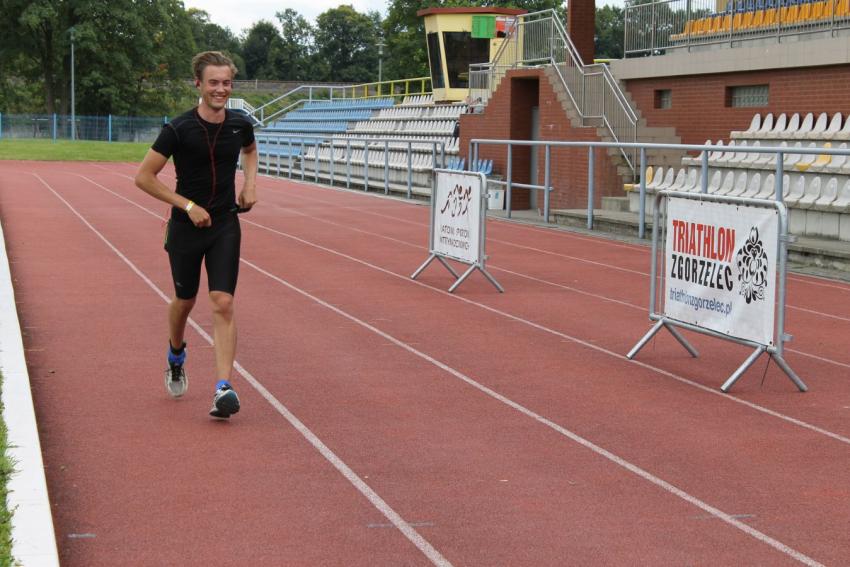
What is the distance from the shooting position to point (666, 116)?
25.3m

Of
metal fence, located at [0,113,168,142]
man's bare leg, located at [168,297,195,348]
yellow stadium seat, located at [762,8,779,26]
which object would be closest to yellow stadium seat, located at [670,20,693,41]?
yellow stadium seat, located at [762,8,779,26]

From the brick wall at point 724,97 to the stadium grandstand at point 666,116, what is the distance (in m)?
0.03

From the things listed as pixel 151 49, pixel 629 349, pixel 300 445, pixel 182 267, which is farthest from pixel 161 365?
pixel 151 49

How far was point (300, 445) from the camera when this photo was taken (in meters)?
6.52

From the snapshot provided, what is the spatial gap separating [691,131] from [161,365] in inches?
686

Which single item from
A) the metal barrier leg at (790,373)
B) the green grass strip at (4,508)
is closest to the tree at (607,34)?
the metal barrier leg at (790,373)

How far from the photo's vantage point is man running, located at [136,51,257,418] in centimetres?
682

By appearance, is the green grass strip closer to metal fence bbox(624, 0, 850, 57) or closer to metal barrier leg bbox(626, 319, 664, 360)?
metal barrier leg bbox(626, 319, 664, 360)

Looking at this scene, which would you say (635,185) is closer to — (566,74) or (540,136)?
(566,74)

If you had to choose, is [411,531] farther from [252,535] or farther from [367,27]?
[367,27]

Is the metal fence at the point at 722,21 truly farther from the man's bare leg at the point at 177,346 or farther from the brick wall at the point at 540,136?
the man's bare leg at the point at 177,346

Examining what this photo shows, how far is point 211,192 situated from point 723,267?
3.26 m

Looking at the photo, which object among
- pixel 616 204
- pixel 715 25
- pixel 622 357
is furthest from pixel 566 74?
pixel 622 357

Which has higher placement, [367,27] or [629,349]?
[367,27]
